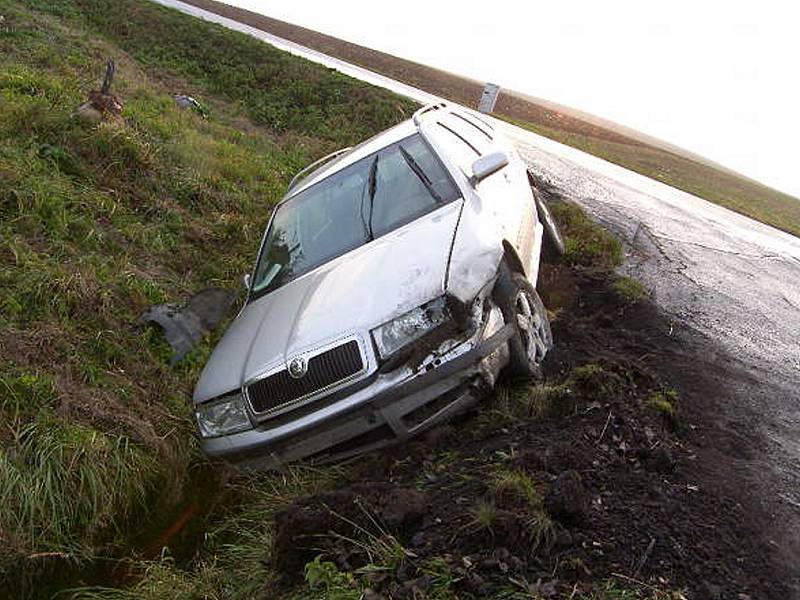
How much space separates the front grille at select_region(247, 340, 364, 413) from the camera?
4.20 m

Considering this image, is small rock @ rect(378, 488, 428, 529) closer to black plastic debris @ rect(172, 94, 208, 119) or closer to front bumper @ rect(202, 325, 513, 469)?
front bumper @ rect(202, 325, 513, 469)

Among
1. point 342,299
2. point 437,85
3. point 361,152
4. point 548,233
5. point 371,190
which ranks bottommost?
point 437,85

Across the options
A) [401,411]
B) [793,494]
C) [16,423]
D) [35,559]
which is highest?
[793,494]

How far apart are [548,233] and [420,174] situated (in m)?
2.60

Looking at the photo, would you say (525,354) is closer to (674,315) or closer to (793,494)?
(793,494)

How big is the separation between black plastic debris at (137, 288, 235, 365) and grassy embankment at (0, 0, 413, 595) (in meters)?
0.10

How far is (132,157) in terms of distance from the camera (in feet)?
28.5

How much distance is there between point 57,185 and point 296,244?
10.1 feet

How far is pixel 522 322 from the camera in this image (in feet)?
16.0

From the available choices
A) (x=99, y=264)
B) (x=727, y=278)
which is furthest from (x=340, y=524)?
(x=727, y=278)

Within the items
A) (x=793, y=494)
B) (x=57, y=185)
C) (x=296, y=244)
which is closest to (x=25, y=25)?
(x=57, y=185)

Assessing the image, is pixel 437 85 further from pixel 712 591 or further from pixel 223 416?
pixel 712 591

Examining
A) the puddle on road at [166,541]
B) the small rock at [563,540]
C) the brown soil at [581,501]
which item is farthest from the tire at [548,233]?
the small rock at [563,540]

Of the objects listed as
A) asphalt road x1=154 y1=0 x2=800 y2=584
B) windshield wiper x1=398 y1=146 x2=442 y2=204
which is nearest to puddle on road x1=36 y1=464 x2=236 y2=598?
windshield wiper x1=398 y1=146 x2=442 y2=204
